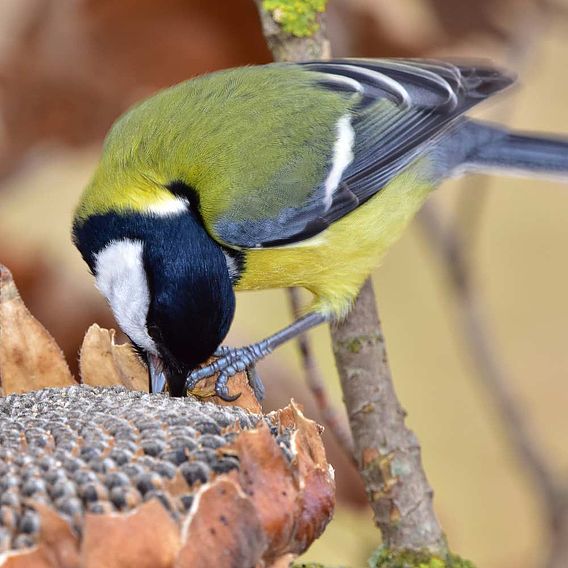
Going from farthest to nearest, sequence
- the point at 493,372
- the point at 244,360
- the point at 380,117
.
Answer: the point at 380,117, the point at 493,372, the point at 244,360

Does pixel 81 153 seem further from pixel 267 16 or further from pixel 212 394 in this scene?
pixel 212 394

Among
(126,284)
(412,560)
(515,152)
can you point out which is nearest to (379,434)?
(412,560)

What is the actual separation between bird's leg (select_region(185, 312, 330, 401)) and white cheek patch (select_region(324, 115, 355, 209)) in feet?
0.61

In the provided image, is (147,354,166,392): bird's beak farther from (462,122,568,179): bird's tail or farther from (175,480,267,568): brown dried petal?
(462,122,568,179): bird's tail

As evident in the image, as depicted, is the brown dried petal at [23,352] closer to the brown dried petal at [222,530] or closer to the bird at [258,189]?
the bird at [258,189]

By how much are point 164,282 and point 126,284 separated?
6 centimetres

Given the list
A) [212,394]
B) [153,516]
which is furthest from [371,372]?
[153,516]

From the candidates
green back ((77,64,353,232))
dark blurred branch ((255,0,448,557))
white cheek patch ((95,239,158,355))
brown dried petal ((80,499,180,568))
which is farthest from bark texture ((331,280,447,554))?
brown dried petal ((80,499,180,568))

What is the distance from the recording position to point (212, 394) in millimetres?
1006

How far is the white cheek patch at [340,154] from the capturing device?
1503 mm

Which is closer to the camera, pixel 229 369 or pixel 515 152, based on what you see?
pixel 229 369

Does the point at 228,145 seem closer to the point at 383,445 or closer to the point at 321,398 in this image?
the point at 321,398

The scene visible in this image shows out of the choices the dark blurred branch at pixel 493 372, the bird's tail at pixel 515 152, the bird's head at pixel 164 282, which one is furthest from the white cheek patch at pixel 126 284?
the bird's tail at pixel 515 152

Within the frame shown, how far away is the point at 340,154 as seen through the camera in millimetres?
1538
